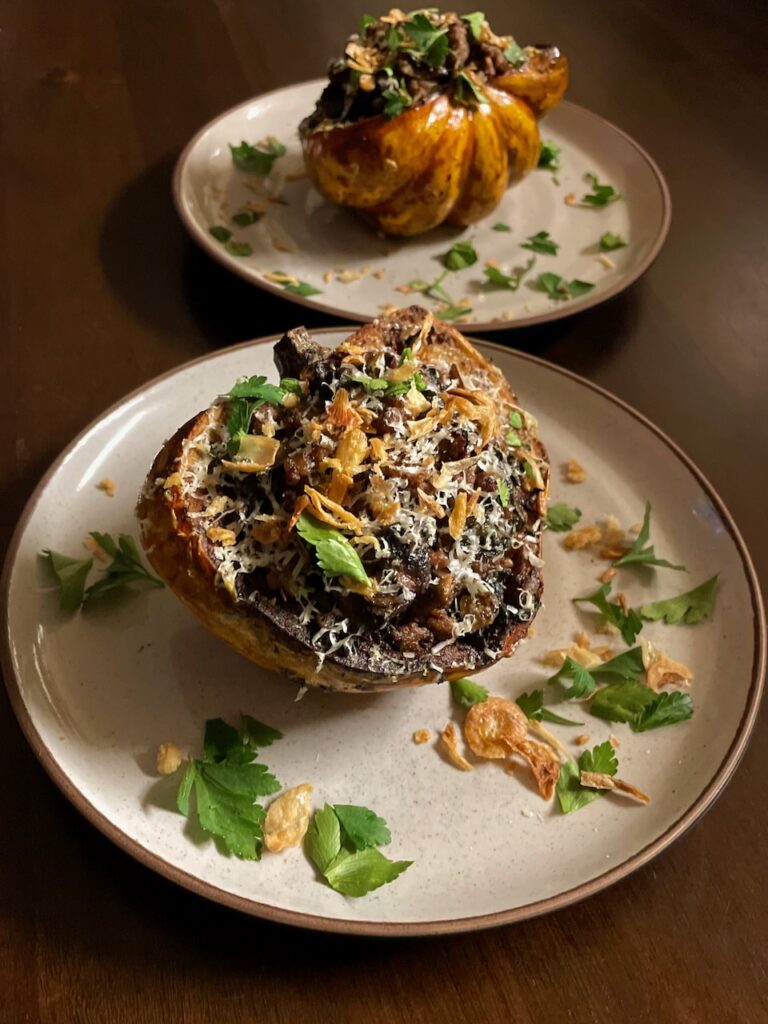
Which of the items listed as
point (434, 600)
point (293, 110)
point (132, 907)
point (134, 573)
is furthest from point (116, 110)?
point (132, 907)

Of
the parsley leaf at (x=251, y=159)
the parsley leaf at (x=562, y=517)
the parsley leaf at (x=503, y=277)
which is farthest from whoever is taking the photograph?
the parsley leaf at (x=251, y=159)

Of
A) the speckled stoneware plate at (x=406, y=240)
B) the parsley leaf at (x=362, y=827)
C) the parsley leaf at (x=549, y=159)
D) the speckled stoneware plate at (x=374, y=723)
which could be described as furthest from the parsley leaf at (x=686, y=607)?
the parsley leaf at (x=549, y=159)

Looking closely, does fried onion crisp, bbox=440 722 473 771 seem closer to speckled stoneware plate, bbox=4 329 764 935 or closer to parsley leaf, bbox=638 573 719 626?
speckled stoneware plate, bbox=4 329 764 935

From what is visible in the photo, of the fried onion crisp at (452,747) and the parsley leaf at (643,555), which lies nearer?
the fried onion crisp at (452,747)

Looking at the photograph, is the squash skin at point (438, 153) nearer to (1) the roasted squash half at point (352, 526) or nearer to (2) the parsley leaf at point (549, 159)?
(2) the parsley leaf at point (549, 159)

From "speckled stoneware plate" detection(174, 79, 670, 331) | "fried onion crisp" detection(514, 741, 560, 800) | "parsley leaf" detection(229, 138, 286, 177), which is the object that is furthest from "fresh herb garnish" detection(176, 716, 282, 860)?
"parsley leaf" detection(229, 138, 286, 177)

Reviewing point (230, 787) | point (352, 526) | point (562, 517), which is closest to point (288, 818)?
point (230, 787)

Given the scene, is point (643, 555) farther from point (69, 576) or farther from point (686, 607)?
point (69, 576)
